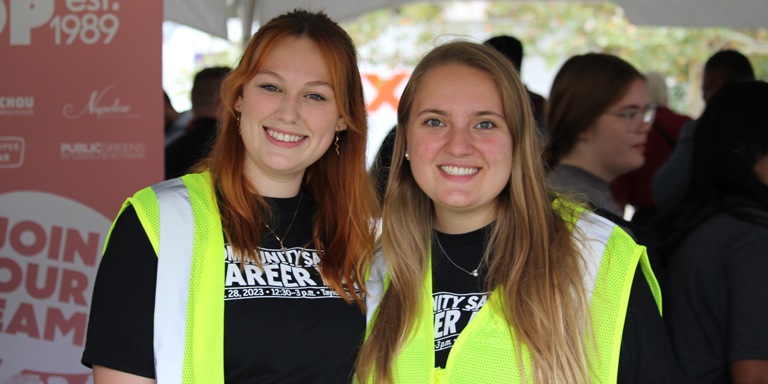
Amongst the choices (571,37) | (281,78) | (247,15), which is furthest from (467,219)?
(571,37)

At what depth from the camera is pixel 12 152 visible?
3150 mm

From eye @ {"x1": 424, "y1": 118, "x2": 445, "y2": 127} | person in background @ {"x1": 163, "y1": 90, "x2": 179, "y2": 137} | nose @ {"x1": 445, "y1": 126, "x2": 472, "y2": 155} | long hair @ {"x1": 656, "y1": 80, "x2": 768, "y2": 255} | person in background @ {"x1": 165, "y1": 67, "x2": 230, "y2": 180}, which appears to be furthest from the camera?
person in background @ {"x1": 163, "y1": 90, "x2": 179, "y2": 137}

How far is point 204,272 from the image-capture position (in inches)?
81.7

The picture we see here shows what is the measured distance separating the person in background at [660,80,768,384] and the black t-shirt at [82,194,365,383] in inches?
38.6

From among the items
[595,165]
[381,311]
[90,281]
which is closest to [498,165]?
[381,311]

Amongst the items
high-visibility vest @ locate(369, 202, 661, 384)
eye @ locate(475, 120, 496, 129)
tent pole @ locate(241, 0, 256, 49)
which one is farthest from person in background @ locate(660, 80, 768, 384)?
tent pole @ locate(241, 0, 256, 49)

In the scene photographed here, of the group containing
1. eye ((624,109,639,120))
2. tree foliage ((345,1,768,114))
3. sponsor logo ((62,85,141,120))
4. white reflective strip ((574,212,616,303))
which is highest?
tree foliage ((345,1,768,114))

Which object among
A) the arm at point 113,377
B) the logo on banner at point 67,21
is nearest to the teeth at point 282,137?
the arm at point 113,377

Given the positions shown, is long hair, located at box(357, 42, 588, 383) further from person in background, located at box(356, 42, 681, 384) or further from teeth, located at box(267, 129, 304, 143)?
teeth, located at box(267, 129, 304, 143)

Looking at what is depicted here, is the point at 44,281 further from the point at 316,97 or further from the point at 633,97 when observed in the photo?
the point at 633,97

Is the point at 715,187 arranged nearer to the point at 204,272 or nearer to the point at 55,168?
the point at 204,272

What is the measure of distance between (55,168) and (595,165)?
75.5 inches

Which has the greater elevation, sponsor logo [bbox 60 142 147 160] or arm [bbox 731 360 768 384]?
sponsor logo [bbox 60 142 147 160]

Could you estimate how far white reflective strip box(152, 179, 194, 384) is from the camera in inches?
78.1
